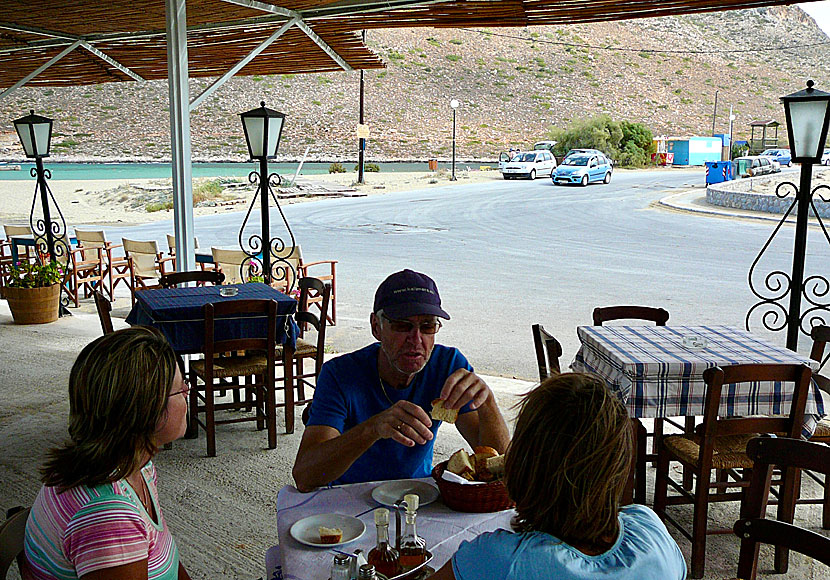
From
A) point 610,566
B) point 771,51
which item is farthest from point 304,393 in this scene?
point 771,51

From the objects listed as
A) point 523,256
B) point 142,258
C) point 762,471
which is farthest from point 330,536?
point 523,256

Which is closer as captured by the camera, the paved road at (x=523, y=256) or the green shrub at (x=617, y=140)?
the paved road at (x=523, y=256)

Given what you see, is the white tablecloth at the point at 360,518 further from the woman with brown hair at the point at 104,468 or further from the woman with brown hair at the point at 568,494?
the woman with brown hair at the point at 568,494

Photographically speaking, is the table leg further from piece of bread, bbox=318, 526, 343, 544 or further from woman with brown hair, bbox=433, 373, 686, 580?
woman with brown hair, bbox=433, 373, 686, 580

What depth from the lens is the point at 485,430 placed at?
2266 millimetres

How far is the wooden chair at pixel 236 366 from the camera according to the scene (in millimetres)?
3986

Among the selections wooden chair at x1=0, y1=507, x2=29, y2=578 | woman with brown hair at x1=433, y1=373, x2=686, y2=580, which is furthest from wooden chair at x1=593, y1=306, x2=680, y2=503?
wooden chair at x1=0, y1=507, x2=29, y2=578

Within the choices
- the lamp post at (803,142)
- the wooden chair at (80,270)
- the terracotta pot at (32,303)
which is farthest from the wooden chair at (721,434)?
the wooden chair at (80,270)

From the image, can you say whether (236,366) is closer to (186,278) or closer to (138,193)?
(186,278)

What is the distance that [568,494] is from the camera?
46.6 inches

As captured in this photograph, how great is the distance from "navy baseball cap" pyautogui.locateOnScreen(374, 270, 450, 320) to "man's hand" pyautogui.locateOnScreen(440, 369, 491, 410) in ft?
0.57

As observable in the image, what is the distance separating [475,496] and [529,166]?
96.5 feet

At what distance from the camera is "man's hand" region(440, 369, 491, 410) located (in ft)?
6.81

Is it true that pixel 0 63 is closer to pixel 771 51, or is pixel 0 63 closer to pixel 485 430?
pixel 485 430
